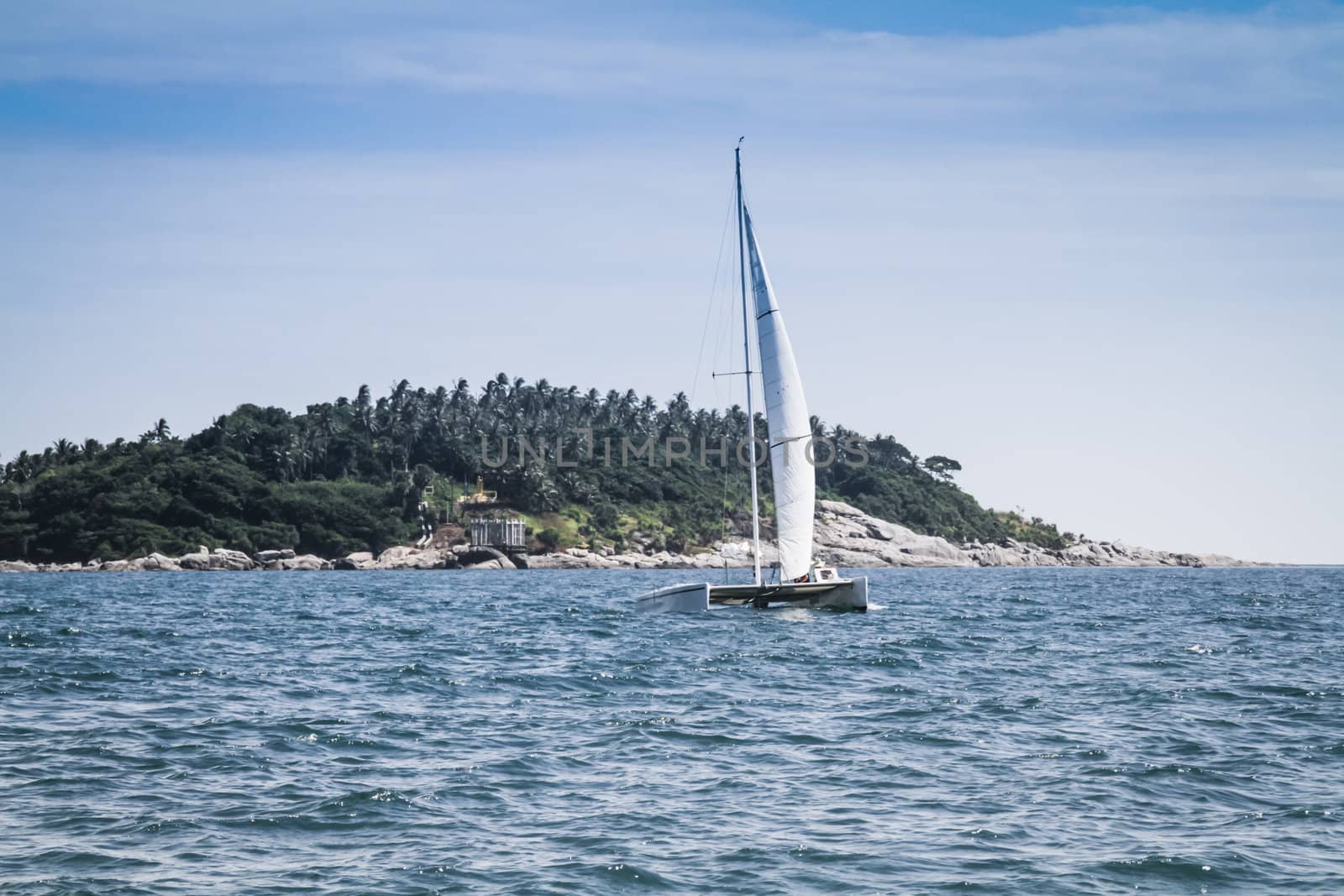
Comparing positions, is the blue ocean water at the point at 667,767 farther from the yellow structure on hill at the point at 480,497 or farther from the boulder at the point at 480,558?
the yellow structure on hill at the point at 480,497

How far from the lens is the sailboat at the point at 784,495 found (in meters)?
50.6

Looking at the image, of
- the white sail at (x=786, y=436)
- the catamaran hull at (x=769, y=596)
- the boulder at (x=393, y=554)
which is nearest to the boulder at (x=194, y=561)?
the boulder at (x=393, y=554)

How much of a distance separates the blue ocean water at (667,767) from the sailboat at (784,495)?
11.3 m

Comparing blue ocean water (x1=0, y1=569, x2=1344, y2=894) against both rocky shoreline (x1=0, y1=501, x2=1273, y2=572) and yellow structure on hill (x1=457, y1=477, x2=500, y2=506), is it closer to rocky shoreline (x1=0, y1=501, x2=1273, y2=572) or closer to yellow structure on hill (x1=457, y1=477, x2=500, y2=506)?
rocky shoreline (x1=0, y1=501, x2=1273, y2=572)

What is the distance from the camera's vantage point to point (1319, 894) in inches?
518

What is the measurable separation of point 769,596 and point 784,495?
413cm

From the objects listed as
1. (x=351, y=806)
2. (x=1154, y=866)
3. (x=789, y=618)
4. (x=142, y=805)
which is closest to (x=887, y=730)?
(x=1154, y=866)

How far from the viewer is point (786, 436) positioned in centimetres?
5062

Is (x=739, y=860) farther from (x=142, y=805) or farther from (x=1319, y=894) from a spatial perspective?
(x=142, y=805)

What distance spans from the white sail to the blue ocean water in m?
12.0

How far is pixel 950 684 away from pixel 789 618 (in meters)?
18.8

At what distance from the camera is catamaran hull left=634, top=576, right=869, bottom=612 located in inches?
1980

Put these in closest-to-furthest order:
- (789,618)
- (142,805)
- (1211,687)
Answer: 1. (142,805)
2. (1211,687)
3. (789,618)

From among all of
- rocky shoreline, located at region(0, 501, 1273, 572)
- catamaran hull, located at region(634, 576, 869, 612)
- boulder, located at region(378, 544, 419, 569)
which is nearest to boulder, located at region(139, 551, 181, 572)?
rocky shoreline, located at region(0, 501, 1273, 572)
